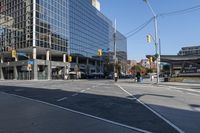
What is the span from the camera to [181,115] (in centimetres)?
1012

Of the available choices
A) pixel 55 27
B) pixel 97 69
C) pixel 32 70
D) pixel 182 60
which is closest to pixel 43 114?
pixel 182 60

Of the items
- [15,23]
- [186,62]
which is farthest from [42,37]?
[186,62]

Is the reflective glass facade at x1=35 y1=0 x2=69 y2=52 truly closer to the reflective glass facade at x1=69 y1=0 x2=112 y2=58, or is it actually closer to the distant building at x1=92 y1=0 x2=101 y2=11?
the reflective glass facade at x1=69 y1=0 x2=112 y2=58

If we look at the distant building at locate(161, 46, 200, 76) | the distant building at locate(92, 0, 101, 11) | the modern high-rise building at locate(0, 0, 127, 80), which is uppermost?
the distant building at locate(92, 0, 101, 11)

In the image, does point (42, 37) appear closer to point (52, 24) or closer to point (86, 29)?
point (52, 24)

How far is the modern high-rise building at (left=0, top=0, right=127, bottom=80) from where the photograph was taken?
235ft

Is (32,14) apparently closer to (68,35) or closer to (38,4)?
(38,4)

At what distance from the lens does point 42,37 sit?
7331 cm

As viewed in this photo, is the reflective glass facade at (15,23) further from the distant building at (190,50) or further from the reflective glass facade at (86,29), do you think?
the distant building at (190,50)

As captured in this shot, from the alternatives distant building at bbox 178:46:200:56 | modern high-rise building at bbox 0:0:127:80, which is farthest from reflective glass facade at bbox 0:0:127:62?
distant building at bbox 178:46:200:56

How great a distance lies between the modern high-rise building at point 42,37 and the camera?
71.7 meters

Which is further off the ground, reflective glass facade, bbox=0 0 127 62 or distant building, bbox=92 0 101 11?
distant building, bbox=92 0 101 11

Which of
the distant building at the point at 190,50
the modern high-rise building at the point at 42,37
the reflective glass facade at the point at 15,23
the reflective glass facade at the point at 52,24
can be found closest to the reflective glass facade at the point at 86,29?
the modern high-rise building at the point at 42,37

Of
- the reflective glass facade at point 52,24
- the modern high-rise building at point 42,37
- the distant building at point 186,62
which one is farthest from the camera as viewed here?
the reflective glass facade at point 52,24
